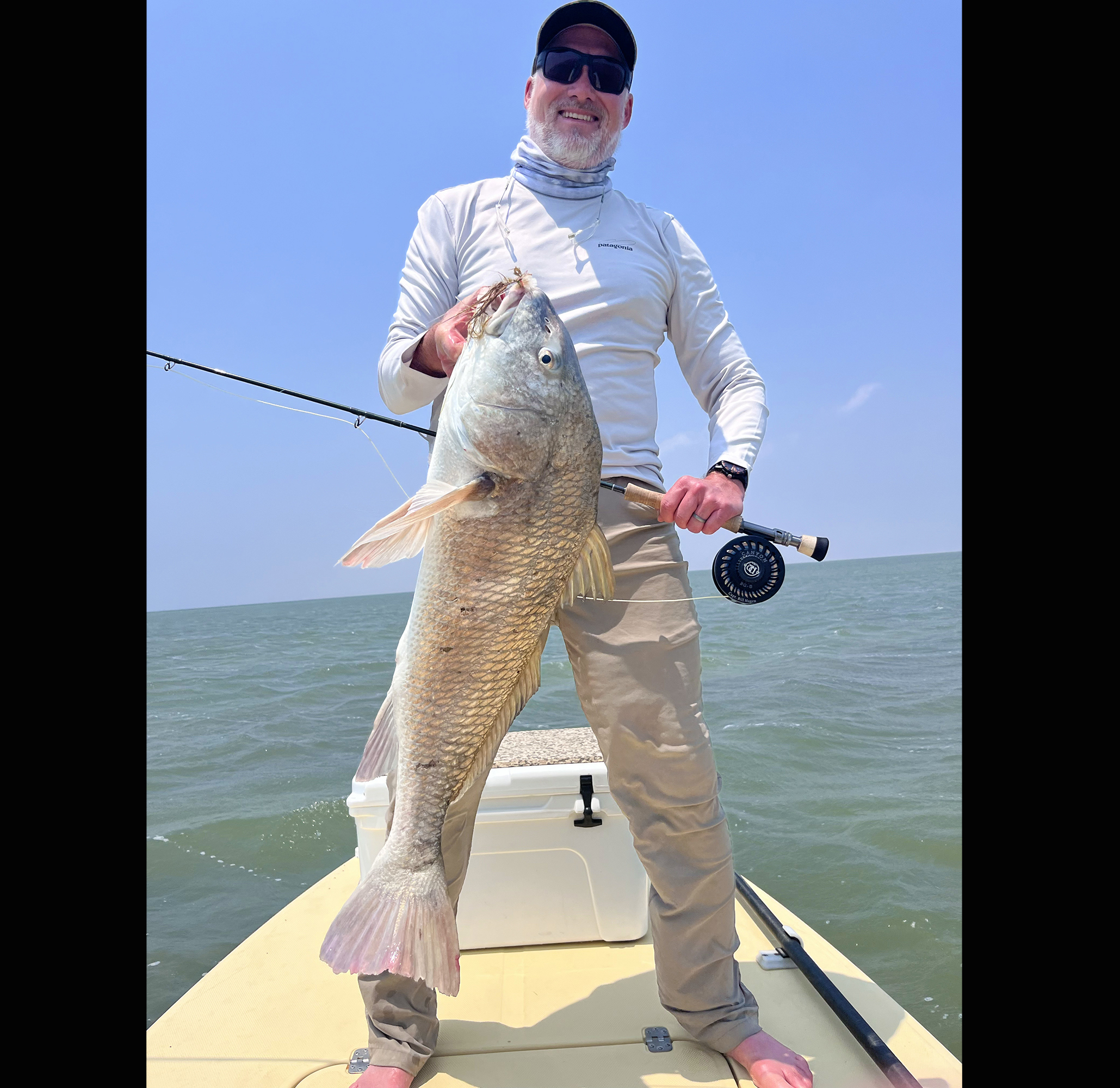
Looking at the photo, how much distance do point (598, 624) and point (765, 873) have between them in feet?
18.6

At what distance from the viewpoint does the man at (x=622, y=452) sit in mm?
2303

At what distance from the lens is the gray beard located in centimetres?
260

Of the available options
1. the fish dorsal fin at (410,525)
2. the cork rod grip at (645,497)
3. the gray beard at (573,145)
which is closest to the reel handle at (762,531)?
the cork rod grip at (645,497)

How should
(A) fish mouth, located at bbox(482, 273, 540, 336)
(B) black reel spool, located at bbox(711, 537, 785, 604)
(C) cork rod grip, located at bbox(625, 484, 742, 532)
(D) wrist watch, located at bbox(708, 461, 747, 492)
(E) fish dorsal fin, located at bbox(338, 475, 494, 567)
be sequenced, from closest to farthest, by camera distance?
(E) fish dorsal fin, located at bbox(338, 475, 494, 567), (A) fish mouth, located at bbox(482, 273, 540, 336), (C) cork rod grip, located at bbox(625, 484, 742, 532), (D) wrist watch, located at bbox(708, 461, 747, 492), (B) black reel spool, located at bbox(711, 537, 785, 604)

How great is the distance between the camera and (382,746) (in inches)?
84.2

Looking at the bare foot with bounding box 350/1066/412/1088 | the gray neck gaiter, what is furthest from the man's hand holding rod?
the bare foot with bounding box 350/1066/412/1088

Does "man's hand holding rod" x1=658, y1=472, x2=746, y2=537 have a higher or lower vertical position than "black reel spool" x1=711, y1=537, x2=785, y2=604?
higher

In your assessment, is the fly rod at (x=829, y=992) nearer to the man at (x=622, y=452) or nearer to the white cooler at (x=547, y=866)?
the man at (x=622, y=452)

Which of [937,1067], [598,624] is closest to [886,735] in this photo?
[937,1067]

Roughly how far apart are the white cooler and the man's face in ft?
7.26

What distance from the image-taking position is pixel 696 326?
2684 mm

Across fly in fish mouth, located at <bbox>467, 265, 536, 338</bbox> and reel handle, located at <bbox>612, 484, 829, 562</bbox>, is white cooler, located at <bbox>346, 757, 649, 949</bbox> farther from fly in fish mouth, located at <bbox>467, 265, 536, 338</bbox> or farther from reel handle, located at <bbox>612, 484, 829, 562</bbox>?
fly in fish mouth, located at <bbox>467, 265, 536, 338</bbox>
